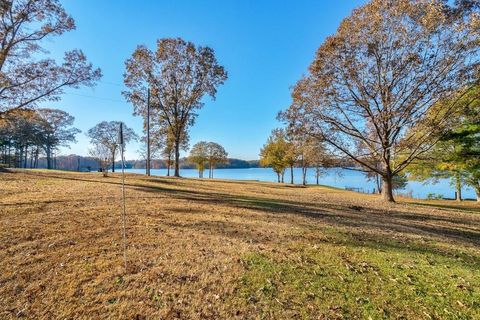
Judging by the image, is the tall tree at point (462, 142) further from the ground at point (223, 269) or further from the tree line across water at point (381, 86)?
the ground at point (223, 269)

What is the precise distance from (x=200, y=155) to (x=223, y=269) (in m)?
47.5

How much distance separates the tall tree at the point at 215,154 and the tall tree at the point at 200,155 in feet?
2.02

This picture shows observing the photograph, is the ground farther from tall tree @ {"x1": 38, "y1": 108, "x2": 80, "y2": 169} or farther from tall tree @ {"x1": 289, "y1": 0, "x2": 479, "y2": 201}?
tall tree @ {"x1": 38, "y1": 108, "x2": 80, "y2": 169}

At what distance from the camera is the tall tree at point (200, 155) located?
50.8m

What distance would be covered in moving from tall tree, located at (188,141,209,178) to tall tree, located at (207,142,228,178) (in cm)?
62

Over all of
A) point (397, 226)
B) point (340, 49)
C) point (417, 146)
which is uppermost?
point (340, 49)

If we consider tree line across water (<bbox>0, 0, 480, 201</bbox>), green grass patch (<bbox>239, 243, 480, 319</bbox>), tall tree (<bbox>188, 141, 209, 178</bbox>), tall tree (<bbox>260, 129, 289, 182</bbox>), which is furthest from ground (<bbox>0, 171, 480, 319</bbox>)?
tall tree (<bbox>188, 141, 209, 178</bbox>)

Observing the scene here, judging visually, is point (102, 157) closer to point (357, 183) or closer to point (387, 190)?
point (387, 190)

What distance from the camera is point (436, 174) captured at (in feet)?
75.4

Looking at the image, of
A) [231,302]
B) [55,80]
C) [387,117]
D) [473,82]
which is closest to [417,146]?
[387,117]

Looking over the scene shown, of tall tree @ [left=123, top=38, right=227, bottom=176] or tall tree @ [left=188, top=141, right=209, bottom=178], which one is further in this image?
tall tree @ [left=188, top=141, right=209, bottom=178]

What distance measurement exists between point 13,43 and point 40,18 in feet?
5.27

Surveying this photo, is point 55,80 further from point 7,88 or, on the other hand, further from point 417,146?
point 417,146

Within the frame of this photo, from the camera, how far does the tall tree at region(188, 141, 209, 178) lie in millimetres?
50844
